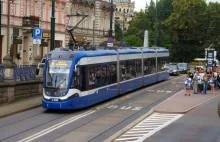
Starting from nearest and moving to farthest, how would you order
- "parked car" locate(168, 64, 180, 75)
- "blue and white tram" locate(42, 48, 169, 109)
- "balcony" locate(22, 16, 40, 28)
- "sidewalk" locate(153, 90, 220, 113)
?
"blue and white tram" locate(42, 48, 169, 109) → "sidewalk" locate(153, 90, 220, 113) → "balcony" locate(22, 16, 40, 28) → "parked car" locate(168, 64, 180, 75)

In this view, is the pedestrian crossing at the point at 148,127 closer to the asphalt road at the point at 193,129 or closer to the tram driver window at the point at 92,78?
the asphalt road at the point at 193,129

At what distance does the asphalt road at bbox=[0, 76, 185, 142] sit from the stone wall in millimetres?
1999

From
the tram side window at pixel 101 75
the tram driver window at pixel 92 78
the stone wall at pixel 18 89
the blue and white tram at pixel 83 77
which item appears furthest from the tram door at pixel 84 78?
the stone wall at pixel 18 89

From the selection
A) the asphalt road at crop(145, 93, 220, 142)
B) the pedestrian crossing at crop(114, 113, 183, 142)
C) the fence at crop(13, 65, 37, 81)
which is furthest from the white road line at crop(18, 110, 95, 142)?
the fence at crop(13, 65, 37, 81)

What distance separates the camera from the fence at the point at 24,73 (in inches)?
998

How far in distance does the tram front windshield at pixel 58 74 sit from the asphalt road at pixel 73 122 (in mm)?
1338

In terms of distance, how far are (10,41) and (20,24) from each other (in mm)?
2442

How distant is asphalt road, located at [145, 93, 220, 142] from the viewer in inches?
622

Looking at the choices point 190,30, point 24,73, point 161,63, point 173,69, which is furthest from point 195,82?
point 190,30

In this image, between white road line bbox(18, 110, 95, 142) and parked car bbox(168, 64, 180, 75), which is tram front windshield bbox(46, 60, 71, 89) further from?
parked car bbox(168, 64, 180, 75)

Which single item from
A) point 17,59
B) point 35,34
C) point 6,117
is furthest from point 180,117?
point 17,59

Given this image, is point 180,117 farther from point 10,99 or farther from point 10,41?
point 10,41

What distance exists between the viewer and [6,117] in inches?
802

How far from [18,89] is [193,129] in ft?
35.9
